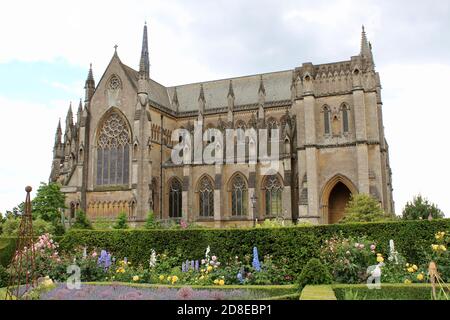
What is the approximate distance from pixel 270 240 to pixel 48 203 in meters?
33.0

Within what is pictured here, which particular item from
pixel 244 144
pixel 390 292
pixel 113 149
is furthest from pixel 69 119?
pixel 390 292

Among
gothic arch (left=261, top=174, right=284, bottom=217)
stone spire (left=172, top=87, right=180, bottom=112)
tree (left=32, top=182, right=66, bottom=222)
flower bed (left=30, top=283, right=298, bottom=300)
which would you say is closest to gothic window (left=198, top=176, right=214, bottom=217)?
gothic arch (left=261, top=174, right=284, bottom=217)

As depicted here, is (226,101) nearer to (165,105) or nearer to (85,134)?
(165,105)

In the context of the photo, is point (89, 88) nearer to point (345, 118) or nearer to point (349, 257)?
point (345, 118)

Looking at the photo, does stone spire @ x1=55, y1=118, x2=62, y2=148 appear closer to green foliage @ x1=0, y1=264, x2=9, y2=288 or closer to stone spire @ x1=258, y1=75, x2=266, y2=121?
stone spire @ x1=258, y1=75, x2=266, y2=121

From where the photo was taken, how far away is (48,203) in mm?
44406

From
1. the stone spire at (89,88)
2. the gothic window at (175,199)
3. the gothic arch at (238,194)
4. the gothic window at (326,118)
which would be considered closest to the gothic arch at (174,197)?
the gothic window at (175,199)

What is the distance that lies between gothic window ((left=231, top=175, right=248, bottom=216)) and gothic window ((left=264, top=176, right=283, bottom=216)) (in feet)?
6.96

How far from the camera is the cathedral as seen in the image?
37106mm

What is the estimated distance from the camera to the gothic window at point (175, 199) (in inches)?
1882

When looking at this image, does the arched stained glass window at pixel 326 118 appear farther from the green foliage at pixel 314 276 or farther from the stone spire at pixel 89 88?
the green foliage at pixel 314 276

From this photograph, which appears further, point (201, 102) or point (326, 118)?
point (201, 102)

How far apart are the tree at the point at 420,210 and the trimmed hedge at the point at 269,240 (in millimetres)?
21897
